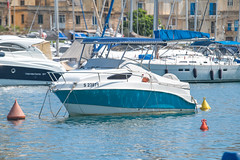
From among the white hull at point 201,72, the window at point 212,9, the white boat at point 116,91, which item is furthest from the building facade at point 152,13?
the white boat at point 116,91

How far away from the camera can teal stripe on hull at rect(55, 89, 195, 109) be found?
60.7ft

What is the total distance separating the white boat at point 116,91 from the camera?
18469 mm

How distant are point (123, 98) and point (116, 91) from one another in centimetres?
47

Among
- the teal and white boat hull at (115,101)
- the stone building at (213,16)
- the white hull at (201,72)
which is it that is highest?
the stone building at (213,16)

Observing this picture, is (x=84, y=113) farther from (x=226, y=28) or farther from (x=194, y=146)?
(x=226, y=28)

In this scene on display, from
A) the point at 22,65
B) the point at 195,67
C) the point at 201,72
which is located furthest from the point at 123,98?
the point at 201,72

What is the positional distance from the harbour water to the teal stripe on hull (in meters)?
0.48

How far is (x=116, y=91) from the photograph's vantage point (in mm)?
A: 18688

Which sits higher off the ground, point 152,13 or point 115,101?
point 152,13

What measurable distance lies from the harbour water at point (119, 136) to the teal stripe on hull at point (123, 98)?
479 millimetres

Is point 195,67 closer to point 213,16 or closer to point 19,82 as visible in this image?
point 19,82

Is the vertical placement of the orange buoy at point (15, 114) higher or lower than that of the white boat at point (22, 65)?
lower

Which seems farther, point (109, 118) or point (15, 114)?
point (15, 114)

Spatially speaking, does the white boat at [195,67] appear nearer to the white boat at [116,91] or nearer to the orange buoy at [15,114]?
the white boat at [116,91]
